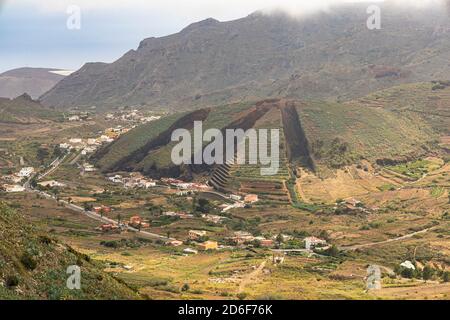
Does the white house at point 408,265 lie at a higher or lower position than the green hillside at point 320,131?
lower

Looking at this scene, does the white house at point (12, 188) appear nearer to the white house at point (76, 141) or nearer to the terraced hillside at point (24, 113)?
the white house at point (76, 141)

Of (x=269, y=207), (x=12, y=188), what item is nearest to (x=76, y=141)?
(x=12, y=188)

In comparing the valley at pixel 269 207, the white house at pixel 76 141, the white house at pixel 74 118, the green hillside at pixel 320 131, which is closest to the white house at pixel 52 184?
the valley at pixel 269 207

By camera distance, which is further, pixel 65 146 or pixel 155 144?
pixel 65 146

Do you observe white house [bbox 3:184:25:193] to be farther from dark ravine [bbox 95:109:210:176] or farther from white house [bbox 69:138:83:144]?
white house [bbox 69:138:83:144]

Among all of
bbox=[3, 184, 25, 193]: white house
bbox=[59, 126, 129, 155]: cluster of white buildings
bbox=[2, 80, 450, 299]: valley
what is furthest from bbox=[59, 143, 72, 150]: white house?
bbox=[3, 184, 25, 193]: white house

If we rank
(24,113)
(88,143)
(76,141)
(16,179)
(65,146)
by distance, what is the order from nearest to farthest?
(16,179)
(65,146)
(76,141)
(88,143)
(24,113)

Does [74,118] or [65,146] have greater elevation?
[74,118]

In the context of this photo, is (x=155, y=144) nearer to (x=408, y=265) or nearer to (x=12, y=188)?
(x=12, y=188)
